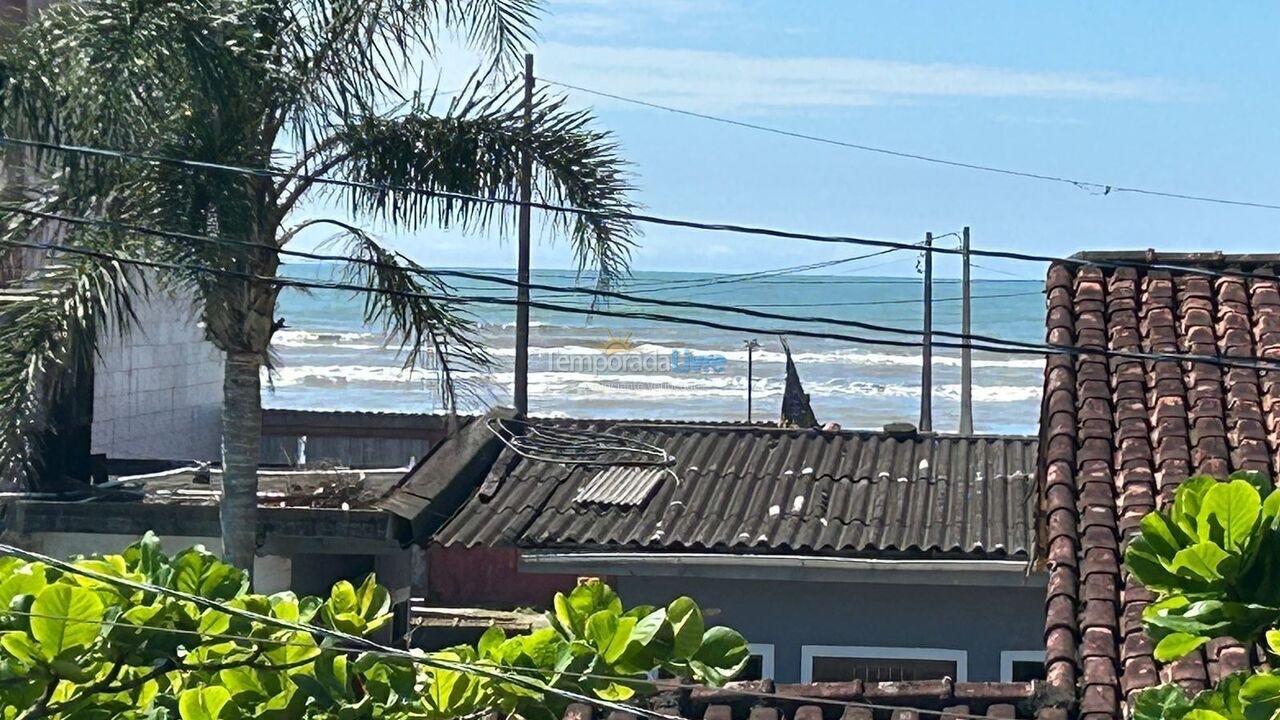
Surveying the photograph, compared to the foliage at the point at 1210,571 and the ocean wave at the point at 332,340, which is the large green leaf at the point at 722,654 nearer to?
Answer: the foliage at the point at 1210,571

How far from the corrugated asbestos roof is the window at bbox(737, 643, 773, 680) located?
67 cm

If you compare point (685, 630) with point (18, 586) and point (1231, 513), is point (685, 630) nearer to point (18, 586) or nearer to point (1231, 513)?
point (1231, 513)

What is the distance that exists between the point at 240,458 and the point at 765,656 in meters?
3.67

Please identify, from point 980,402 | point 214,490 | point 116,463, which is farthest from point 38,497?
point 980,402

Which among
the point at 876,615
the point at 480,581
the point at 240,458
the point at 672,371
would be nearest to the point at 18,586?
the point at 240,458

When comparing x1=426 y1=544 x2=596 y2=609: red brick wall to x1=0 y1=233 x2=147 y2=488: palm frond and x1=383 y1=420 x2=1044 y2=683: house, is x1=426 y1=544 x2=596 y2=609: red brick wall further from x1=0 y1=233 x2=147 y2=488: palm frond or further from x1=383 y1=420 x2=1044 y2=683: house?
x1=0 y1=233 x2=147 y2=488: palm frond

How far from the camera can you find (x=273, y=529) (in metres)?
12.7

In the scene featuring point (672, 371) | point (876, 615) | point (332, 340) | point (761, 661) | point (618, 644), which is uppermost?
point (332, 340)

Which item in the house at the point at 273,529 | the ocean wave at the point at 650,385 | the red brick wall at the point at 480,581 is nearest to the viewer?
the house at the point at 273,529

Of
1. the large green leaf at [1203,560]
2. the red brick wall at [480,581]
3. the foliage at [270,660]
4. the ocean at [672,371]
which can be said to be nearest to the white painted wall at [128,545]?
the red brick wall at [480,581]

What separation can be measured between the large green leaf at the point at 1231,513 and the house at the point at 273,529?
7.91m

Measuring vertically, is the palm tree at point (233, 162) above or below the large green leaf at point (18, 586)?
above

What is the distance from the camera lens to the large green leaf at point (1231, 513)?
5.09 meters

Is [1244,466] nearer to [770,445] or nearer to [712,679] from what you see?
[712,679]
